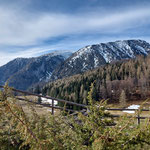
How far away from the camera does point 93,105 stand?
98.6 inches

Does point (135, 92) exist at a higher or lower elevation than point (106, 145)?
lower

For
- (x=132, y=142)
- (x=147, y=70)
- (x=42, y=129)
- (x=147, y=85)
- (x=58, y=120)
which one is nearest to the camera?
(x=132, y=142)

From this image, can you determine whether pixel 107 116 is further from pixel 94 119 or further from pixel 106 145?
pixel 106 145

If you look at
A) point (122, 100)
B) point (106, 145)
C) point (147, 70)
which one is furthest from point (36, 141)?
point (147, 70)

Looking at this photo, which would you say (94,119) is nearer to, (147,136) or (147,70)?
(147,136)

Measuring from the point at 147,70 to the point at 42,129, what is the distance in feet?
310

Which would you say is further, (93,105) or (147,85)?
(147,85)

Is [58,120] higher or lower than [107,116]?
lower

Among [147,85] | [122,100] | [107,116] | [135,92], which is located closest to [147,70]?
[147,85]

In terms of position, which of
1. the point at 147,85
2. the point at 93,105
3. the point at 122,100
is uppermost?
the point at 93,105

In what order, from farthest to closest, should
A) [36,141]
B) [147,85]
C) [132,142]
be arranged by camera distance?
1. [147,85]
2. [132,142]
3. [36,141]

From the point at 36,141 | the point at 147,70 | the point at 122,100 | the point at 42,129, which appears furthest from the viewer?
the point at 147,70

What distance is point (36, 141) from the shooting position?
167 centimetres

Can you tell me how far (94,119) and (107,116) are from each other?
1.49 feet
